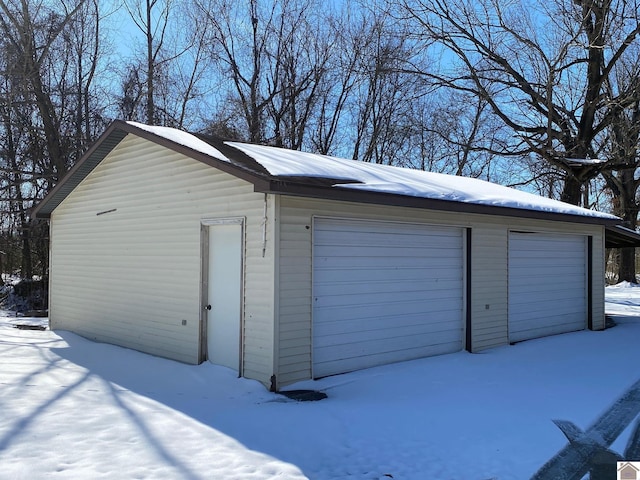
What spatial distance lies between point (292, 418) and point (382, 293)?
3.07 m

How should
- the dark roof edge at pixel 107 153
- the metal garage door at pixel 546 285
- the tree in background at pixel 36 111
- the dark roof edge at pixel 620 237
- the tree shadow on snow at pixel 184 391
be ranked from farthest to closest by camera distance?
1. the tree in background at pixel 36 111
2. the dark roof edge at pixel 620 237
3. the metal garage door at pixel 546 285
4. the dark roof edge at pixel 107 153
5. the tree shadow on snow at pixel 184 391

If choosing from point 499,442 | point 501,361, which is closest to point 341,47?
point 501,361

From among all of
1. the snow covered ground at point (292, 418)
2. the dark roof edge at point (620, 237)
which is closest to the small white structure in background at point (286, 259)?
the snow covered ground at point (292, 418)

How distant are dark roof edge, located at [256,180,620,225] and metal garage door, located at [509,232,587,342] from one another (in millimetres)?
630

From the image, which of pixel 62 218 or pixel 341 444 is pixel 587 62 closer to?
pixel 62 218

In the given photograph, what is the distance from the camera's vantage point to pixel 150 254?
9.26 meters

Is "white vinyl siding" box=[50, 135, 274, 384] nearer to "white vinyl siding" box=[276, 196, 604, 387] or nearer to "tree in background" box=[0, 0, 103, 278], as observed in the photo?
"white vinyl siding" box=[276, 196, 604, 387]

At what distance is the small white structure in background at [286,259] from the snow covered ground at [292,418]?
20.0 inches

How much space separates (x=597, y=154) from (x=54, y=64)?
78.3 ft

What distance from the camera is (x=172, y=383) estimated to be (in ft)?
23.3

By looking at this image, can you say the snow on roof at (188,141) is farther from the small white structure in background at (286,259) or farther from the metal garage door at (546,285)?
the metal garage door at (546,285)

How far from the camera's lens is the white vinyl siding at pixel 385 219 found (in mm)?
6867

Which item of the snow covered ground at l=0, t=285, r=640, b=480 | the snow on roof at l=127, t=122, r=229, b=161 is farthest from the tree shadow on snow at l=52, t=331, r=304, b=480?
the snow on roof at l=127, t=122, r=229, b=161

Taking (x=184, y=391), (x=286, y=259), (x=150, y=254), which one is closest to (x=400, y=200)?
(x=286, y=259)
